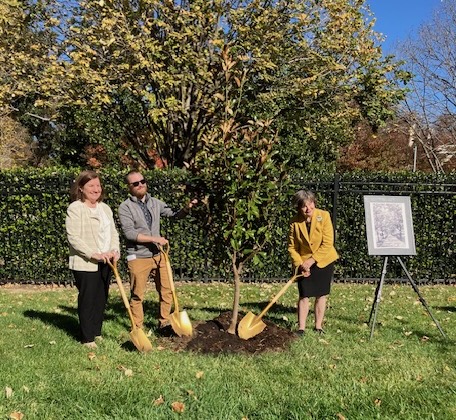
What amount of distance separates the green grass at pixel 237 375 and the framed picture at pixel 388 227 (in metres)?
0.99

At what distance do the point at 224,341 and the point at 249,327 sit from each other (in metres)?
0.30

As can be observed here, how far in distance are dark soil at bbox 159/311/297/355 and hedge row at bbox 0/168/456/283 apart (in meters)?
3.34

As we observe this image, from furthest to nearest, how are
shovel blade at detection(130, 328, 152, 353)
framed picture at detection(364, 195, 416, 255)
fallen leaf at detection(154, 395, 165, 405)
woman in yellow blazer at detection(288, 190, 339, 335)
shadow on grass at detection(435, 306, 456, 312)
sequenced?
1. shadow on grass at detection(435, 306, 456, 312)
2. framed picture at detection(364, 195, 416, 255)
3. woman in yellow blazer at detection(288, 190, 339, 335)
4. shovel blade at detection(130, 328, 152, 353)
5. fallen leaf at detection(154, 395, 165, 405)

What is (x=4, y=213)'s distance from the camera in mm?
8453

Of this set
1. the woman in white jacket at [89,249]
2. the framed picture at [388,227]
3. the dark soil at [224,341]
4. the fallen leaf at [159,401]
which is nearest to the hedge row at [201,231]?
the framed picture at [388,227]

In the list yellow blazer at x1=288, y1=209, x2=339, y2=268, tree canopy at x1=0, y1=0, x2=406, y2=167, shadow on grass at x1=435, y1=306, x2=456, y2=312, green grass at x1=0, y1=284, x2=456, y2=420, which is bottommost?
shadow on grass at x1=435, y1=306, x2=456, y2=312

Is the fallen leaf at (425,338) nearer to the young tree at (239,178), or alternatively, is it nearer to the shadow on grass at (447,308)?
the shadow on grass at (447,308)

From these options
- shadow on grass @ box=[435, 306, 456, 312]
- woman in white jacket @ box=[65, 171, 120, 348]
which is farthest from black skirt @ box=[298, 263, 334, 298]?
shadow on grass @ box=[435, 306, 456, 312]

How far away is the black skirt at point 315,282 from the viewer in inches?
211

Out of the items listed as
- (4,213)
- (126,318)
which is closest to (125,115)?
(4,213)

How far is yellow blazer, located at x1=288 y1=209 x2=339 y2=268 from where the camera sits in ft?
17.2

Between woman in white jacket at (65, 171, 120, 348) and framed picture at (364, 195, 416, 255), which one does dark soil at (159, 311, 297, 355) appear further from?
framed picture at (364, 195, 416, 255)

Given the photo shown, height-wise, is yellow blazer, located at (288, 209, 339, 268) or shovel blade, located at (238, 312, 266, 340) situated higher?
yellow blazer, located at (288, 209, 339, 268)

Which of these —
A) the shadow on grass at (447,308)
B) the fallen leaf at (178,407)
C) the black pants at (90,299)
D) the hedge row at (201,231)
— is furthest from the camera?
the hedge row at (201,231)
